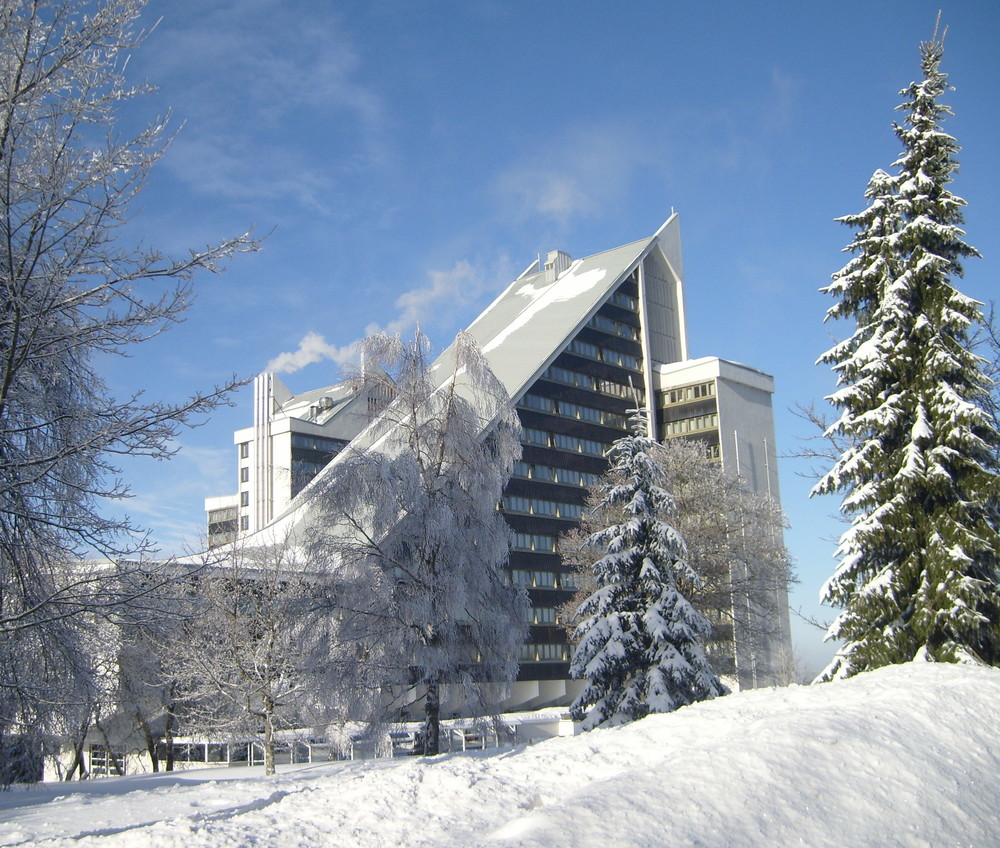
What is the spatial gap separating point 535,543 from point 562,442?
7.82 meters

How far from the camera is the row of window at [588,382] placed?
64.8 meters

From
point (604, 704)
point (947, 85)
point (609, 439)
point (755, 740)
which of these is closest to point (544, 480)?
point (609, 439)

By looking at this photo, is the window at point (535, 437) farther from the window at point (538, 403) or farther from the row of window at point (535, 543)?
the row of window at point (535, 543)

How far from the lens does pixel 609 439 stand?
6825 centimetres

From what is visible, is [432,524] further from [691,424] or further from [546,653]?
[691,424]

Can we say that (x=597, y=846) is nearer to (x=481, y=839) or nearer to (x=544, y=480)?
(x=481, y=839)

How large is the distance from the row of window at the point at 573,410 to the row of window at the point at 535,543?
8484 mm

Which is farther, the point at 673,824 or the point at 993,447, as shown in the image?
the point at 993,447

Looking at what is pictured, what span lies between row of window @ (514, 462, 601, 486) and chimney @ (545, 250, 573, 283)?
73.7 ft

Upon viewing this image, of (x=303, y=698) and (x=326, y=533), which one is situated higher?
(x=326, y=533)

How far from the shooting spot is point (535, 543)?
2386 inches

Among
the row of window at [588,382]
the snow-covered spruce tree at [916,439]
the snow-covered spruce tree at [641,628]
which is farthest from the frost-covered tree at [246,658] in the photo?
the row of window at [588,382]

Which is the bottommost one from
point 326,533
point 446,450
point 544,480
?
point 326,533

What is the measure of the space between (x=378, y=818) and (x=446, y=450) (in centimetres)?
1256
